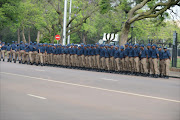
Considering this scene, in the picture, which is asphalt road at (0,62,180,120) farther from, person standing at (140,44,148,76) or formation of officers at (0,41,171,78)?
person standing at (140,44,148,76)

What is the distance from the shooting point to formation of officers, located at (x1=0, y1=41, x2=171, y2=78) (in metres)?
22.7

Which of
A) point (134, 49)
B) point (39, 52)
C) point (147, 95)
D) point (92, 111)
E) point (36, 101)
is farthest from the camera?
point (39, 52)

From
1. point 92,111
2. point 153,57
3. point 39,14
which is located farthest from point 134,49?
point 39,14

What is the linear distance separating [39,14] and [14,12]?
14.5 metres

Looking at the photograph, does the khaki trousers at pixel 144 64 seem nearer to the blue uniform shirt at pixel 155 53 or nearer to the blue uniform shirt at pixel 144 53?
the blue uniform shirt at pixel 144 53

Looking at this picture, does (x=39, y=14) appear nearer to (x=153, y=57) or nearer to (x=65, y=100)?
(x=153, y=57)

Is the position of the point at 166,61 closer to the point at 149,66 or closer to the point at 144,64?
the point at 149,66

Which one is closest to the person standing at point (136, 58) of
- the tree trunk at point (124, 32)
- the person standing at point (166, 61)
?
the person standing at point (166, 61)

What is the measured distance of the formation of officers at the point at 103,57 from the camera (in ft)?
74.3

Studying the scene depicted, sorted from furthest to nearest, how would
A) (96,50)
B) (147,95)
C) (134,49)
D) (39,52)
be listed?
(39,52), (96,50), (134,49), (147,95)

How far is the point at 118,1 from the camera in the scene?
109ft

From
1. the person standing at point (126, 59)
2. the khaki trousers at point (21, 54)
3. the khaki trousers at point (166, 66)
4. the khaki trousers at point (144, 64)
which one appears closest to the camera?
the khaki trousers at point (166, 66)

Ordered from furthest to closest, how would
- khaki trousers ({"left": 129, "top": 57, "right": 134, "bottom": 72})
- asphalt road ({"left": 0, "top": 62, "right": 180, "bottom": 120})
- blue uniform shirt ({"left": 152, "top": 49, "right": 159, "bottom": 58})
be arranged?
khaki trousers ({"left": 129, "top": 57, "right": 134, "bottom": 72})
blue uniform shirt ({"left": 152, "top": 49, "right": 159, "bottom": 58})
asphalt road ({"left": 0, "top": 62, "right": 180, "bottom": 120})

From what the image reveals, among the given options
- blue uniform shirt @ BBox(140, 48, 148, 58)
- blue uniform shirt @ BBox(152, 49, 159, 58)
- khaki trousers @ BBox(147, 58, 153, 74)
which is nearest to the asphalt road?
blue uniform shirt @ BBox(152, 49, 159, 58)
